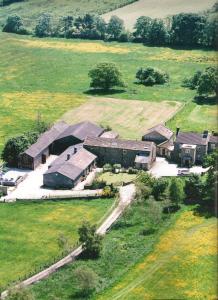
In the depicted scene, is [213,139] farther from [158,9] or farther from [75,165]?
[158,9]

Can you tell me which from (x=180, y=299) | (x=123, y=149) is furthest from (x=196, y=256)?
(x=123, y=149)

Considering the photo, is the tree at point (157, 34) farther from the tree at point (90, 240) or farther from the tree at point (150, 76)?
the tree at point (90, 240)

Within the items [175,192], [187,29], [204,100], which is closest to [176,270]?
[175,192]

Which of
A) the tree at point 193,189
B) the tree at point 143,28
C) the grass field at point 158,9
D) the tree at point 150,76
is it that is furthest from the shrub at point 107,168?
the grass field at point 158,9

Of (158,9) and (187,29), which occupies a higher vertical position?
(158,9)

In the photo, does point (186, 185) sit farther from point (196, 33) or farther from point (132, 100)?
point (196, 33)
